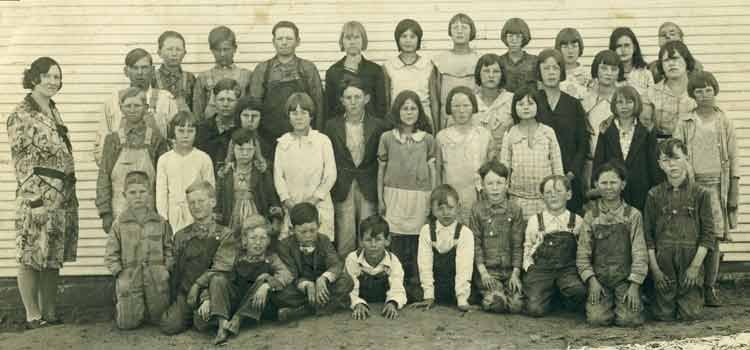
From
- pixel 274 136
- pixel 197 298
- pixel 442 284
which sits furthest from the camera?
pixel 274 136

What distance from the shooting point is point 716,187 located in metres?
6.56

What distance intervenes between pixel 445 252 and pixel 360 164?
923 mm

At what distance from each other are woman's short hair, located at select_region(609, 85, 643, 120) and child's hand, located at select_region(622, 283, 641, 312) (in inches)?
49.1

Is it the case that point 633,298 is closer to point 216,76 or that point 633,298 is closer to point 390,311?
point 390,311

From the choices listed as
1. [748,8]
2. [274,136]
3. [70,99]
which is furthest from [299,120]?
[748,8]

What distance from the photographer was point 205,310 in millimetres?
5832

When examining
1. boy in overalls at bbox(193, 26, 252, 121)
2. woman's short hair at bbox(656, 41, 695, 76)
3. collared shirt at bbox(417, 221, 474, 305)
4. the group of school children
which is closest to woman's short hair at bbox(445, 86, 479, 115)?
the group of school children

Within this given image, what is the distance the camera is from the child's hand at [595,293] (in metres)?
5.98

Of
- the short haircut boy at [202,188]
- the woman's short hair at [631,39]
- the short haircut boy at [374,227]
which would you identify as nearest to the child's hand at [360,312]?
the short haircut boy at [374,227]

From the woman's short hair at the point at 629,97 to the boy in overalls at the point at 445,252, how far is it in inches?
51.0

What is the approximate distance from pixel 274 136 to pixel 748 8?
4394 mm

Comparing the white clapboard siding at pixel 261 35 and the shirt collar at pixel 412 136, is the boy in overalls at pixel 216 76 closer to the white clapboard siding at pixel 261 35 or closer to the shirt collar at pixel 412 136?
the white clapboard siding at pixel 261 35

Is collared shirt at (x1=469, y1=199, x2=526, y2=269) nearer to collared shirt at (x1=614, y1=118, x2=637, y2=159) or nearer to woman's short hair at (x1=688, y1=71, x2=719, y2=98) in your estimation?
collared shirt at (x1=614, y1=118, x2=637, y2=159)

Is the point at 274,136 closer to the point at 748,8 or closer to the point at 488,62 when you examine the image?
the point at 488,62
